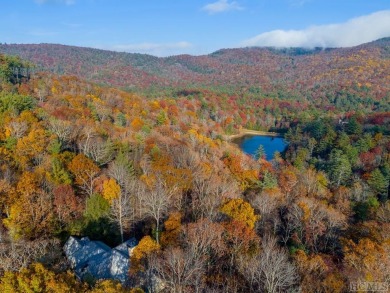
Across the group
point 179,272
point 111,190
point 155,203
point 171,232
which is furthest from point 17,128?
point 179,272

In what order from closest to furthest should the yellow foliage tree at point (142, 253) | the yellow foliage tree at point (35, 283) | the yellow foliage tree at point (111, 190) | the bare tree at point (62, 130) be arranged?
the yellow foliage tree at point (35, 283), the yellow foliage tree at point (142, 253), the yellow foliage tree at point (111, 190), the bare tree at point (62, 130)

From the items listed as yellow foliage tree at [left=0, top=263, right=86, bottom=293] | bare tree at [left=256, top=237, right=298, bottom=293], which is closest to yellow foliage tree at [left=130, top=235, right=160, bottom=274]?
yellow foliage tree at [left=0, top=263, right=86, bottom=293]

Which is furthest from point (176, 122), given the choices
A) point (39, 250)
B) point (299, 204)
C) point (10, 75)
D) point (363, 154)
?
point (39, 250)

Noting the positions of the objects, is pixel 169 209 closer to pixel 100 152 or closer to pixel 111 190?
pixel 111 190

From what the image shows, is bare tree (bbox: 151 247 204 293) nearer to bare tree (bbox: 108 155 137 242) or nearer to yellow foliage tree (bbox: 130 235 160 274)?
yellow foliage tree (bbox: 130 235 160 274)

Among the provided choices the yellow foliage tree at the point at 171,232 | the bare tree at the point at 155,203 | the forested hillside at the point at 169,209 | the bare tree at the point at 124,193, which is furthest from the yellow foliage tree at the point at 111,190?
the yellow foliage tree at the point at 171,232

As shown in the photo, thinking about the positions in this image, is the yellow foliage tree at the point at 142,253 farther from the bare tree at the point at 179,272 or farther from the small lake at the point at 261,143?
the small lake at the point at 261,143

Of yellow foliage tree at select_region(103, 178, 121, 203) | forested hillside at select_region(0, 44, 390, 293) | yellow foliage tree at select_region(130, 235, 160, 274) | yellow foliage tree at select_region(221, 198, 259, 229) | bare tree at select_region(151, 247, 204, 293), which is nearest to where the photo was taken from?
bare tree at select_region(151, 247, 204, 293)

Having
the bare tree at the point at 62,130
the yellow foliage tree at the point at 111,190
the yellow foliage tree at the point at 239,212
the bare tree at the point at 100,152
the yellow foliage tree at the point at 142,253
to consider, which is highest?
the bare tree at the point at 62,130
